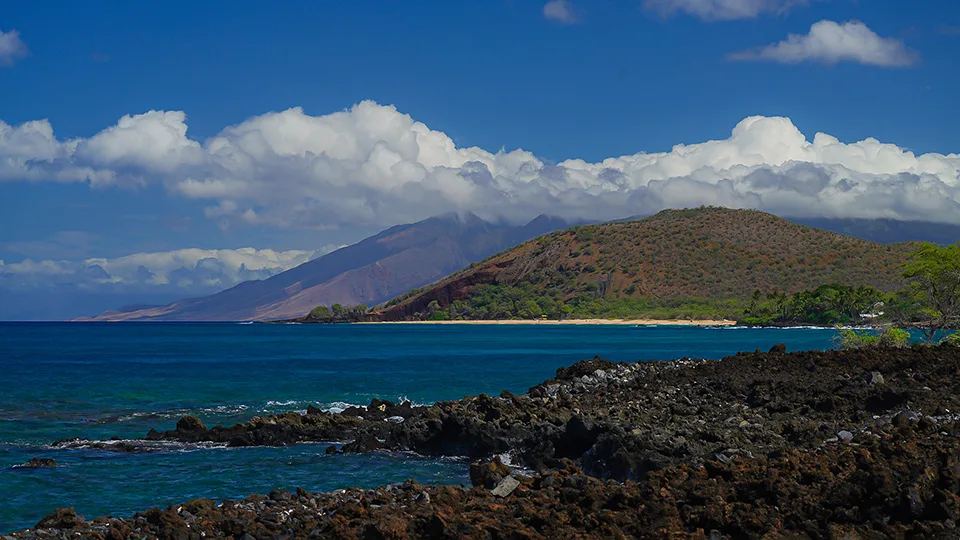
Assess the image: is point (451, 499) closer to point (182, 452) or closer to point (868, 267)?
point (182, 452)

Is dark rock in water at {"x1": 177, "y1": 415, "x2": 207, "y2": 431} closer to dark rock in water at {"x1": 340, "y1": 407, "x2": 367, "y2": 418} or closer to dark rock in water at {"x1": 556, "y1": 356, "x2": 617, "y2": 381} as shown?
dark rock in water at {"x1": 340, "y1": 407, "x2": 367, "y2": 418}

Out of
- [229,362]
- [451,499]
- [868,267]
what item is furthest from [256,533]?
[868,267]

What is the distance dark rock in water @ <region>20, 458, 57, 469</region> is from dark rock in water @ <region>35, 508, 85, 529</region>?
31.4ft

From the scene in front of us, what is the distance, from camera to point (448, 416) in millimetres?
25750

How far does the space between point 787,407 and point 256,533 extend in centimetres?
1678

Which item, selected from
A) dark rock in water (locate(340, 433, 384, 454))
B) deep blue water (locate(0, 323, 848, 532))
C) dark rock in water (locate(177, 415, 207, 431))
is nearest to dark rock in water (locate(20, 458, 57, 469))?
deep blue water (locate(0, 323, 848, 532))

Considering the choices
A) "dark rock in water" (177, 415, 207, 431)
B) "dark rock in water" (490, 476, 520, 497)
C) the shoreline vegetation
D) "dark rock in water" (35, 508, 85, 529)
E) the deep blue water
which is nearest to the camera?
"dark rock in water" (490, 476, 520, 497)

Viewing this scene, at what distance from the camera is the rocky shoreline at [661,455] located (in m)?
10.8

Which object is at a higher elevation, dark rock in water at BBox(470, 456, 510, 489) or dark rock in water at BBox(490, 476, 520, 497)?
dark rock in water at BBox(490, 476, 520, 497)

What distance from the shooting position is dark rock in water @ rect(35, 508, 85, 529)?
14.5 meters

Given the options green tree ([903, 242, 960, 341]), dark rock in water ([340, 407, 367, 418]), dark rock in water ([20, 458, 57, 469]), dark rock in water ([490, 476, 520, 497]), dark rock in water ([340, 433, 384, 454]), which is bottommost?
dark rock in water ([340, 433, 384, 454])

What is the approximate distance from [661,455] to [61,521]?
11.6m

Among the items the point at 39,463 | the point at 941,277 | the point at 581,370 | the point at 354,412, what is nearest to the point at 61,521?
the point at 39,463

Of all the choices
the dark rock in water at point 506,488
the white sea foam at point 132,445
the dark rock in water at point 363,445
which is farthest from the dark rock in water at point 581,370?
the dark rock in water at point 506,488
